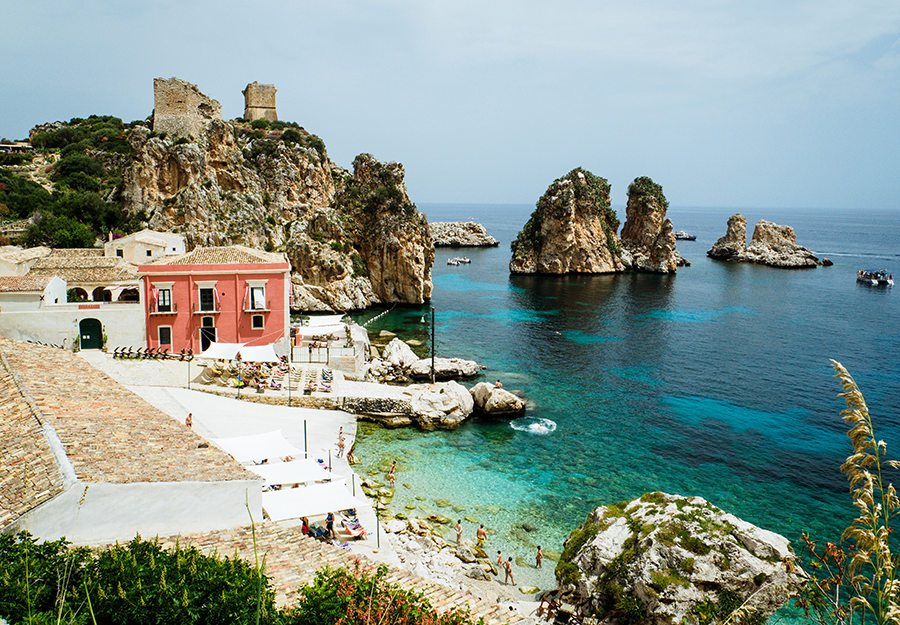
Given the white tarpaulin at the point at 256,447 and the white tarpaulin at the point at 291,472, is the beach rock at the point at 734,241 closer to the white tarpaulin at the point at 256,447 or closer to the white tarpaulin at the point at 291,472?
the white tarpaulin at the point at 256,447

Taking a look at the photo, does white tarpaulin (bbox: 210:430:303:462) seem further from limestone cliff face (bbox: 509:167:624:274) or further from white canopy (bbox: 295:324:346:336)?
limestone cliff face (bbox: 509:167:624:274)

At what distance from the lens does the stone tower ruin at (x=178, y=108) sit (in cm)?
5619

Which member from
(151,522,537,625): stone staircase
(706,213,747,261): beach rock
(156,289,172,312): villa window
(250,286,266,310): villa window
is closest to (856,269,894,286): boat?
(706,213,747,261): beach rock

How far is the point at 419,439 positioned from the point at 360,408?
3722 millimetres

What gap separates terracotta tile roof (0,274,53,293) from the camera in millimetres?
27734

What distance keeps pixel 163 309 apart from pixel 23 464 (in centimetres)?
2023

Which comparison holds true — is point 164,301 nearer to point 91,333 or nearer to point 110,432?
point 91,333

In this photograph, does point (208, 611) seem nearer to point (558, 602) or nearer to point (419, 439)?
point (558, 602)

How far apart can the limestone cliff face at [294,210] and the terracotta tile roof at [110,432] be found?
118ft

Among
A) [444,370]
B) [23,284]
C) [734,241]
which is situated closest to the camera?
[23,284]

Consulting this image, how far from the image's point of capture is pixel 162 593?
8352 millimetres

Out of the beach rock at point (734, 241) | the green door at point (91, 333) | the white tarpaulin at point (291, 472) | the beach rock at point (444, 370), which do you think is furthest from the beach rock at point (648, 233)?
the white tarpaulin at point (291, 472)

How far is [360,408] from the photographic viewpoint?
28.4 m

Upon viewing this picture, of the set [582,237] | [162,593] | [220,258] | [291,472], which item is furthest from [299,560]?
[582,237]
